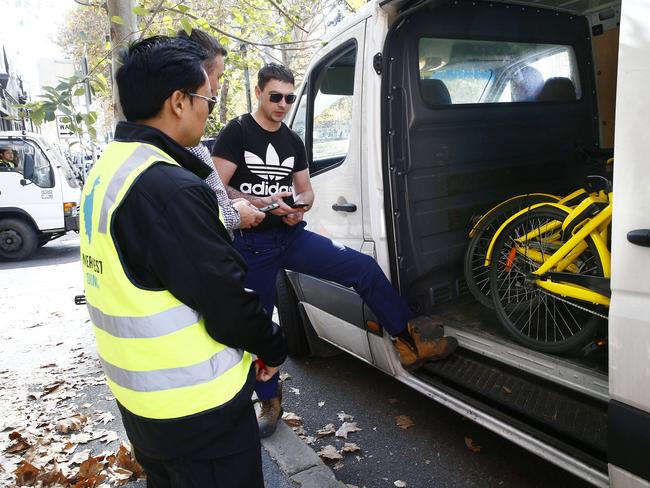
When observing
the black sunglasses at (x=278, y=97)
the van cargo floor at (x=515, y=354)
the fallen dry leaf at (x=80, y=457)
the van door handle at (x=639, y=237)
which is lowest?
the fallen dry leaf at (x=80, y=457)

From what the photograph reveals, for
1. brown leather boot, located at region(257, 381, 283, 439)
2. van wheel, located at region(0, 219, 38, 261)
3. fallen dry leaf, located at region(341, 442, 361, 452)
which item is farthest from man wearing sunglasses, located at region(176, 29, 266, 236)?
van wheel, located at region(0, 219, 38, 261)

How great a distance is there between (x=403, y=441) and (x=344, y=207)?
55.9 inches

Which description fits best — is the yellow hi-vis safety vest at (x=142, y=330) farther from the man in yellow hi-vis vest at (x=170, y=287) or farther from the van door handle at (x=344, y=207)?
the van door handle at (x=344, y=207)

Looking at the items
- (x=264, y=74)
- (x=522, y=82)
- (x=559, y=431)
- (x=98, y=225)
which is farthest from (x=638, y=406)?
(x=522, y=82)

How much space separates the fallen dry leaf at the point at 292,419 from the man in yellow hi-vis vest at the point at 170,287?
1764 mm

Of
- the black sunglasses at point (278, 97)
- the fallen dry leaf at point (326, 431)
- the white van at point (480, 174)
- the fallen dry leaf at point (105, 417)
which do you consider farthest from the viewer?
the fallen dry leaf at point (105, 417)

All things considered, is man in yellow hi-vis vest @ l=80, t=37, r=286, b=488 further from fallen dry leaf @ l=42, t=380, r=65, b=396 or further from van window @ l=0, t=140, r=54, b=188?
van window @ l=0, t=140, r=54, b=188

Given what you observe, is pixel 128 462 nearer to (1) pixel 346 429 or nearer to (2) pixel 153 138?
(1) pixel 346 429

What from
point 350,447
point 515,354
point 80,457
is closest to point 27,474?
point 80,457

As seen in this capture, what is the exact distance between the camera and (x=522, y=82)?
3.72 meters

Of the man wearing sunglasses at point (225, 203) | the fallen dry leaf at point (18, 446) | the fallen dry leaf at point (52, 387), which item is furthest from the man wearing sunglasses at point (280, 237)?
the fallen dry leaf at point (52, 387)

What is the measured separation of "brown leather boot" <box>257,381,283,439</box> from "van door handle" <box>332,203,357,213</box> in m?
1.17

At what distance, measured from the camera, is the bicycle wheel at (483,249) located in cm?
334

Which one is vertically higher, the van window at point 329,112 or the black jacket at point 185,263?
the van window at point 329,112
